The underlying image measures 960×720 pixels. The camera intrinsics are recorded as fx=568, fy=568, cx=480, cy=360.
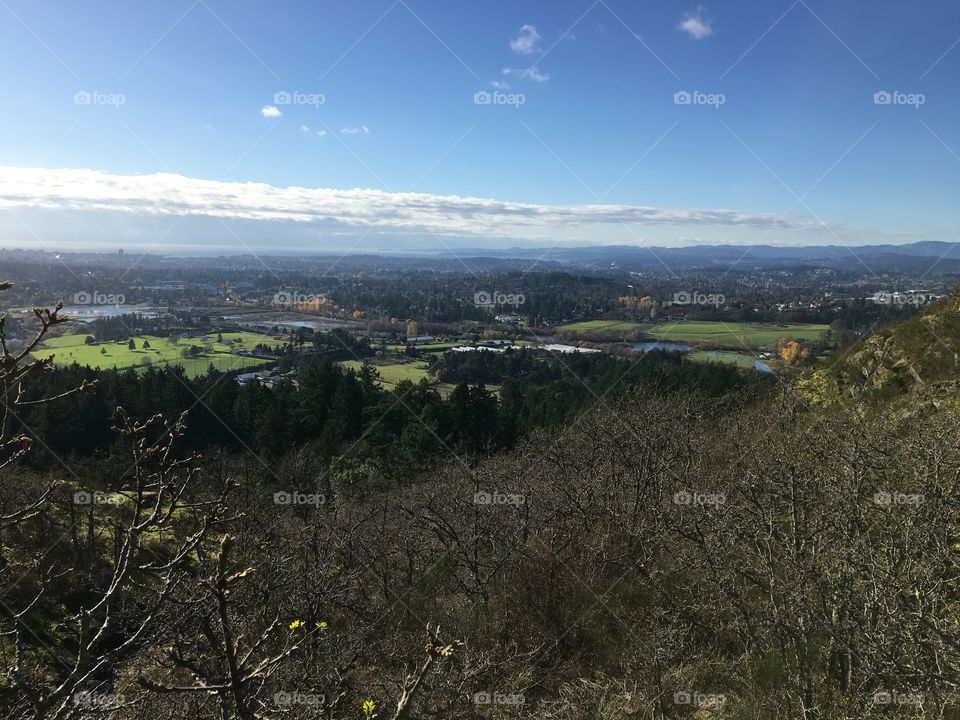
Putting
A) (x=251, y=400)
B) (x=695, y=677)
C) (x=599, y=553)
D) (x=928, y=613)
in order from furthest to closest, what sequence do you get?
(x=251, y=400) → (x=599, y=553) → (x=695, y=677) → (x=928, y=613)

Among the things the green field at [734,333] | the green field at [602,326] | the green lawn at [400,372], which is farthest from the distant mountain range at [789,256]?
the green lawn at [400,372]

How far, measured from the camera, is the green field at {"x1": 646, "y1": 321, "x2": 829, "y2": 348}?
4134 centimetres

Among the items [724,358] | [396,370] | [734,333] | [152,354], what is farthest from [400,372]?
[734,333]

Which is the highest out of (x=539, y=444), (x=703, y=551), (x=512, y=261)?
(x=512, y=261)

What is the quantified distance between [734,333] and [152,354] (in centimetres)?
4444

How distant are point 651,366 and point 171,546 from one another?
25.9 metres

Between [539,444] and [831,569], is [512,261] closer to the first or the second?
[539,444]

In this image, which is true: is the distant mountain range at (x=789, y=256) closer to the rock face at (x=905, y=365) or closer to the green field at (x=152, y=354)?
the rock face at (x=905, y=365)

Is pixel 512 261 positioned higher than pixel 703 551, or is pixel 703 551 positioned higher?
pixel 512 261

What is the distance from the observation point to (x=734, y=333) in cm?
4712

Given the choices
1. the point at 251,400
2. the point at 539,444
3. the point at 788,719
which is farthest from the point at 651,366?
the point at 788,719

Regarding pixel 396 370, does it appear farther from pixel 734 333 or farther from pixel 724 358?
pixel 734 333

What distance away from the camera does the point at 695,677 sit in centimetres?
688

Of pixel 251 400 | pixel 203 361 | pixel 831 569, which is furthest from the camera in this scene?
pixel 203 361
